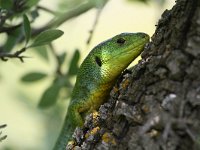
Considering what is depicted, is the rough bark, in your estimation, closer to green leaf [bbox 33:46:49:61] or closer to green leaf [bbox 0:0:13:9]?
green leaf [bbox 0:0:13:9]

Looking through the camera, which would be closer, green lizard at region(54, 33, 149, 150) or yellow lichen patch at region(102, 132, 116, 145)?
yellow lichen patch at region(102, 132, 116, 145)

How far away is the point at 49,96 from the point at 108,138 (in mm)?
1437

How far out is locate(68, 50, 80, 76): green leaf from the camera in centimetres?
396

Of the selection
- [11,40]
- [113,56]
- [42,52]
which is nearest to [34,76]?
[42,52]

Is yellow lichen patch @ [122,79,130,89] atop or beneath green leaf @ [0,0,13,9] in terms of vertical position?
beneath

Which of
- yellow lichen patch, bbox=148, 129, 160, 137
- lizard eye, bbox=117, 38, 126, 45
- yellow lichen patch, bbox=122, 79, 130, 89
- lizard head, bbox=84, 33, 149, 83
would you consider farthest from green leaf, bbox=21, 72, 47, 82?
yellow lichen patch, bbox=148, 129, 160, 137

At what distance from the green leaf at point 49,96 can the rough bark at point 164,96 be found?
1269 mm

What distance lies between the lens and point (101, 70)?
3523 mm

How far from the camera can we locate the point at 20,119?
7.22m

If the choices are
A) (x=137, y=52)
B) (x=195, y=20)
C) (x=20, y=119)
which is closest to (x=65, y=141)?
(x=137, y=52)

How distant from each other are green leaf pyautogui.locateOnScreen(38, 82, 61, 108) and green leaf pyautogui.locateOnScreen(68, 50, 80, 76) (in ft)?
0.56

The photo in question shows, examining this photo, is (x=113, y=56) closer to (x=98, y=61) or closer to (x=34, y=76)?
(x=98, y=61)

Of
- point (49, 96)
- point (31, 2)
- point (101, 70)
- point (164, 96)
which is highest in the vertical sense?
point (31, 2)

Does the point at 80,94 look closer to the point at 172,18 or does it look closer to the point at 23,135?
the point at 172,18
